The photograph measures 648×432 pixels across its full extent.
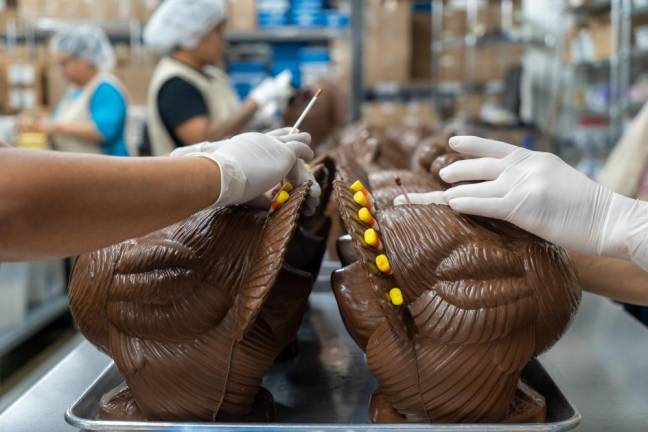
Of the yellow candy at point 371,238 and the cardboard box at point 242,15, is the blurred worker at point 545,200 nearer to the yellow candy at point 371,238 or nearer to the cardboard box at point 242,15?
the yellow candy at point 371,238

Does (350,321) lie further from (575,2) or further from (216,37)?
(575,2)

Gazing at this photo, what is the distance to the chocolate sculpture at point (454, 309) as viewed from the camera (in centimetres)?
90

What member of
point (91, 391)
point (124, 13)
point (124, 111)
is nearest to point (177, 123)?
point (124, 111)

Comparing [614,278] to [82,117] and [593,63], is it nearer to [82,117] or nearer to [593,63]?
[82,117]

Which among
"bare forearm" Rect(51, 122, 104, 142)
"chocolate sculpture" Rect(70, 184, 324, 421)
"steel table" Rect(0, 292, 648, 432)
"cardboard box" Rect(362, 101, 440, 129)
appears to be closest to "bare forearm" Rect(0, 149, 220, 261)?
"chocolate sculpture" Rect(70, 184, 324, 421)

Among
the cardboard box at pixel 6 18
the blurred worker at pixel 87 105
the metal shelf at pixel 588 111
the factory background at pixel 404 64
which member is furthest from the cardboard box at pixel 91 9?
the metal shelf at pixel 588 111

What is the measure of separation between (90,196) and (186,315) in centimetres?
22

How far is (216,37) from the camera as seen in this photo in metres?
3.09

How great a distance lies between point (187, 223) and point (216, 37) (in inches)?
88.5

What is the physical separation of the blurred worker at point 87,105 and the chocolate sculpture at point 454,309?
3.03 meters

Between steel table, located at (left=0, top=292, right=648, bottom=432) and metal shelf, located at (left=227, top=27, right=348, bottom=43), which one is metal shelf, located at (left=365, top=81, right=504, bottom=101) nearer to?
metal shelf, located at (left=227, top=27, right=348, bottom=43)

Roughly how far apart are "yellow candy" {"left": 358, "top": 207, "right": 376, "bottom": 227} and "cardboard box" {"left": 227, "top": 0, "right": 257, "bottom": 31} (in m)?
4.65

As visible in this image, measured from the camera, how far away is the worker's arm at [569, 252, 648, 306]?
124cm

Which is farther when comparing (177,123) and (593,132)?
(593,132)
